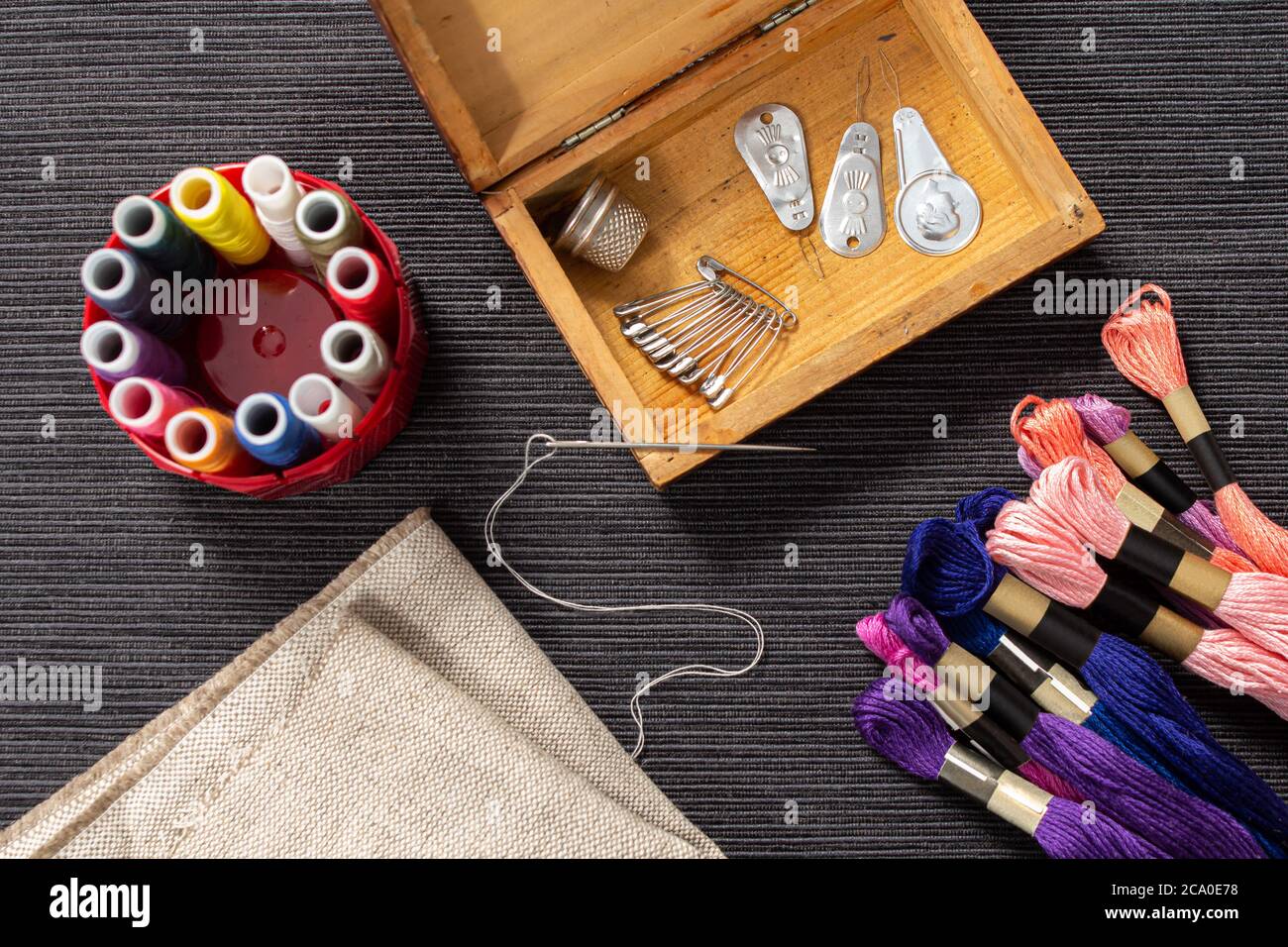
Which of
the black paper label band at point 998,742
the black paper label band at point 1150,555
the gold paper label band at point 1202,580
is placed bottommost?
the black paper label band at point 998,742

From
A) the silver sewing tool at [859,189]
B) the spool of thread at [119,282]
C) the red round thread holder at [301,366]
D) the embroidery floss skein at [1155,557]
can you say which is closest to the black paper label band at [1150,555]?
the embroidery floss skein at [1155,557]

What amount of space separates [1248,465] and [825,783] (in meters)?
0.58

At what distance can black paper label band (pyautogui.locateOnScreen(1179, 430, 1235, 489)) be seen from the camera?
104 centimetres

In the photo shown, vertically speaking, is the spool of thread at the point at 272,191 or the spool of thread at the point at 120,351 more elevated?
the spool of thread at the point at 272,191

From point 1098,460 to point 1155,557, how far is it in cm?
11

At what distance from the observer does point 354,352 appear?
0.88 meters

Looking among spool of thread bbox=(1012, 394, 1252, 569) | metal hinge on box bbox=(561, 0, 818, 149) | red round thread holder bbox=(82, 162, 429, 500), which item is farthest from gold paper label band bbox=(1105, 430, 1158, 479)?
red round thread holder bbox=(82, 162, 429, 500)

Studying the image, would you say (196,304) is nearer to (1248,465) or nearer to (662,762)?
(662,762)

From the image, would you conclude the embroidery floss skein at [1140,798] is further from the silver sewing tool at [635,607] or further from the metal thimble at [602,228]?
the metal thimble at [602,228]

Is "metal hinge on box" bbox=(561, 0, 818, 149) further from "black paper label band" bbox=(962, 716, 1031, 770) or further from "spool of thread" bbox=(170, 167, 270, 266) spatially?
"black paper label band" bbox=(962, 716, 1031, 770)

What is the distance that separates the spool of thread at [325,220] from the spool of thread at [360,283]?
12 mm

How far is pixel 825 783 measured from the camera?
3.50 feet

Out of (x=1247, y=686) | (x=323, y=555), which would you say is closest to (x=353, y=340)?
(x=323, y=555)

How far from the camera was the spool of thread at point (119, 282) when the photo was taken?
846mm
